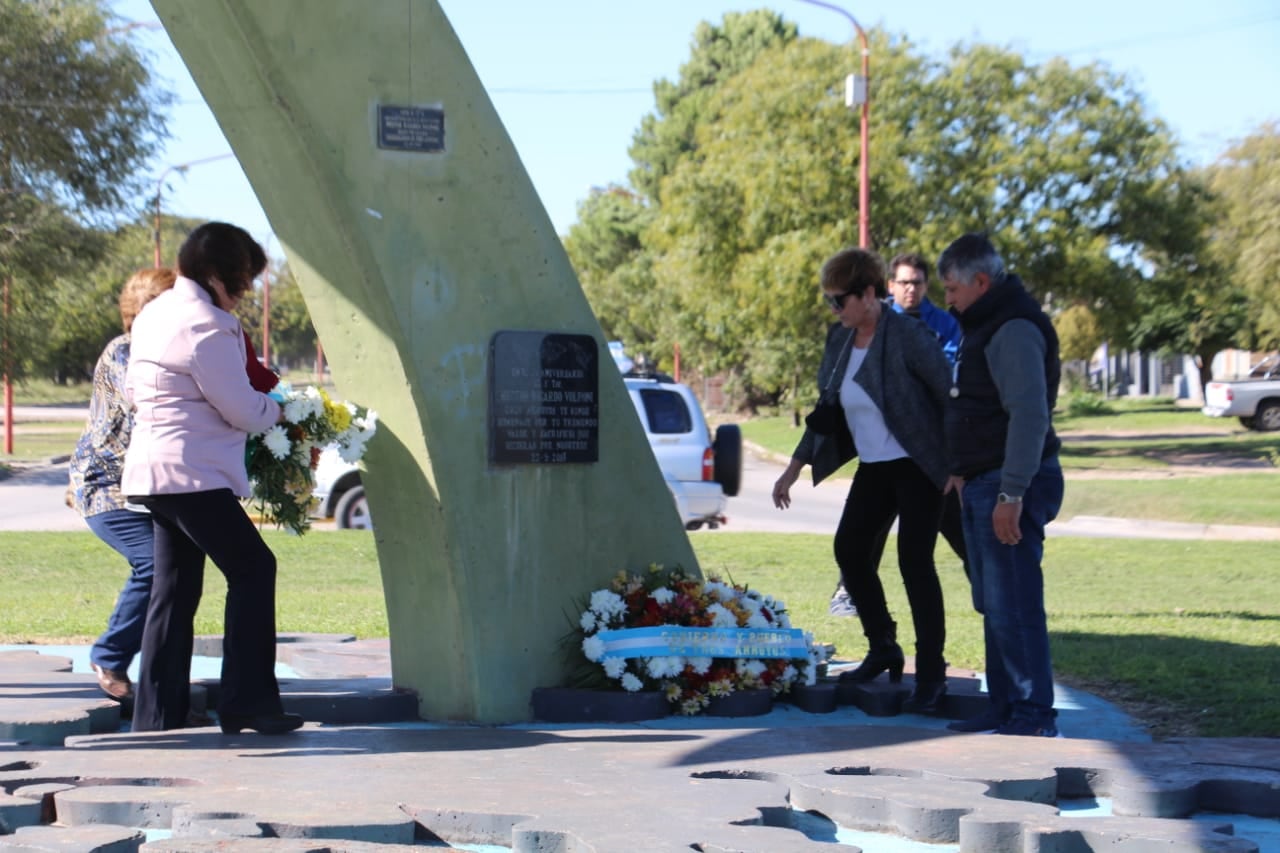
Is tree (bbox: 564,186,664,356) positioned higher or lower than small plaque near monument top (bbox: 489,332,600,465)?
higher

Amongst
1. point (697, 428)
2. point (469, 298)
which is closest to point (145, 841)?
point (469, 298)

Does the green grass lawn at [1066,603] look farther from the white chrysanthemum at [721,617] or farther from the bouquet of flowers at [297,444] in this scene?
the bouquet of flowers at [297,444]

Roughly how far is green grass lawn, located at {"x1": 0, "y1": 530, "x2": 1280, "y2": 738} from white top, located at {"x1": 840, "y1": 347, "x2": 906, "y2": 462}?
1.35m

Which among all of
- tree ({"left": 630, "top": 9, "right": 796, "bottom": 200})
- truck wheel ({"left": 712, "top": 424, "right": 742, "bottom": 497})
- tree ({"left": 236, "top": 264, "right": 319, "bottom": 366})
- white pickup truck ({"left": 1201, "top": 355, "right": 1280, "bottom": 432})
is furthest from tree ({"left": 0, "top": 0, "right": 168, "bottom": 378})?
tree ({"left": 630, "top": 9, "right": 796, "bottom": 200})

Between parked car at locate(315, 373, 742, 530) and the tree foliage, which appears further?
the tree foliage

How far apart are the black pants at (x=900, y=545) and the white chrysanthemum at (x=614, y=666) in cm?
112

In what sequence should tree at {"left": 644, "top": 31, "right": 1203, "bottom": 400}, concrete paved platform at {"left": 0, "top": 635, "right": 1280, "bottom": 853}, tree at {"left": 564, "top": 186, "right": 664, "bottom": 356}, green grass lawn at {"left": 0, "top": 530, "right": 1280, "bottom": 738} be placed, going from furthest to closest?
tree at {"left": 564, "top": 186, "right": 664, "bottom": 356} < tree at {"left": 644, "top": 31, "right": 1203, "bottom": 400} < green grass lawn at {"left": 0, "top": 530, "right": 1280, "bottom": 738} < concrete paved platform at {"left": 0, "top": 635, "right": 1280, "bottom": 853}

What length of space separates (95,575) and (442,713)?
6639mm

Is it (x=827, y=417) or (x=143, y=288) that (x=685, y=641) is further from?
(x=143, y=288)

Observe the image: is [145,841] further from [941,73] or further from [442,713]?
[941,73]

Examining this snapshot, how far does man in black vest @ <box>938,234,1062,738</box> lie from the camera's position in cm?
564

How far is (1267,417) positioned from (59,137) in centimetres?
3025

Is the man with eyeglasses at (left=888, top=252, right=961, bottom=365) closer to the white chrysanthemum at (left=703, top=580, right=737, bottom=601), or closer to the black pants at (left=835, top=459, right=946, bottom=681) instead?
the black pants at (left=835, top=459, right=946, bottom=681)

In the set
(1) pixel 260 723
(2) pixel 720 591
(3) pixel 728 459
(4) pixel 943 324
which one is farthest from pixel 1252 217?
(1) pixel 260 723
